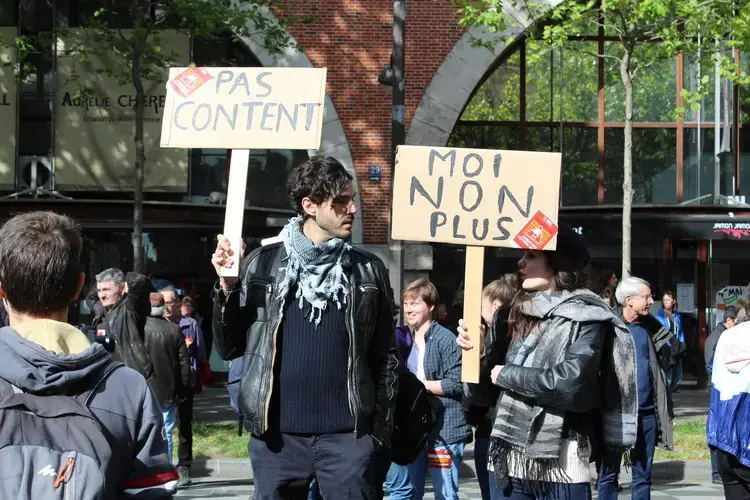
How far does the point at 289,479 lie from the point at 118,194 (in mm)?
17038

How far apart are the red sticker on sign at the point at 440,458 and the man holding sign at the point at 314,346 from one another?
2.74 m

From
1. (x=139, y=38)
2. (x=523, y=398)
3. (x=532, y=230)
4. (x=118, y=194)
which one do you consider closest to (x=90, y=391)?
(x=523, y=398)

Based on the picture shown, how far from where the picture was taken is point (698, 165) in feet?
71.7

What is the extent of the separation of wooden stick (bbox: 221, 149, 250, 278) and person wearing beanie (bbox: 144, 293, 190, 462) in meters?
5.26

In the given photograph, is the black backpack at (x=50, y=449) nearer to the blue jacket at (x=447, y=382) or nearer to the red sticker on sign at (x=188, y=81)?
the red sticker on sign at (x=188, y=81)

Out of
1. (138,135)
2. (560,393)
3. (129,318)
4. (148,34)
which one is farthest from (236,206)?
(148,34)

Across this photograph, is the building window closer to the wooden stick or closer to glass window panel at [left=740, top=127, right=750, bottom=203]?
glass window panel at [left=740, top=127, right=750, bottom=203]

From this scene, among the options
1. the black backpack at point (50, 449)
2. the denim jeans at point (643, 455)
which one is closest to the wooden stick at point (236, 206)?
the black backpack at point (50, 449)

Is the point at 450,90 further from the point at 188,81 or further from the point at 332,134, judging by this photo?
the point at 188,81

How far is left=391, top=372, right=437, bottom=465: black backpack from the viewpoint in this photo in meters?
5.43

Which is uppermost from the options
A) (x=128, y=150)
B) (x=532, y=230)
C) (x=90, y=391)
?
(x=128, y=150)

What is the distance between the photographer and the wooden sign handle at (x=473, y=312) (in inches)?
226

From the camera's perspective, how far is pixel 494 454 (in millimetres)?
5273

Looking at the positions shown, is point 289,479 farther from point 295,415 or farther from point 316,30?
point 316,30
